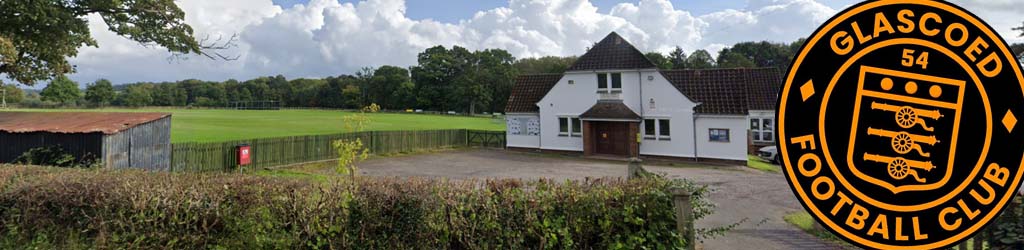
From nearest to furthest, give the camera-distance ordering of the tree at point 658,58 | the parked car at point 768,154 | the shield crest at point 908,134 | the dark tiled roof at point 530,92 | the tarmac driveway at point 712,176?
1. the shield crest at point 908,134
2. the tarmac driveway at point 712,176
3. the parked car at point 768,154
4. the dark tiled roof at point 530,92
5. the tree at point 658,58

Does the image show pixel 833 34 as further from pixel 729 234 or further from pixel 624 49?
pixel 624 49

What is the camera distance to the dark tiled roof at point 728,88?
69.2ft

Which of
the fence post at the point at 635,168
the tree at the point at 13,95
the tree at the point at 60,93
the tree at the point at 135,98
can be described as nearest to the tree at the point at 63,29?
the fence post at the point at 635,168

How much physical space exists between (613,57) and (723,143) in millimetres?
6376

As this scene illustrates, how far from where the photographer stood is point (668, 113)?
21.9 metres

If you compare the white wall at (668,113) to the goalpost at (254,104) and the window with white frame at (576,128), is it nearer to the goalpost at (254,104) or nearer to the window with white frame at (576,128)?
the window with white frame at (576,128)

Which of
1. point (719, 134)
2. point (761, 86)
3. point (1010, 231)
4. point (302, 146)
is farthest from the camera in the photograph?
point (761, 86)

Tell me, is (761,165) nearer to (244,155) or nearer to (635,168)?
(635,168)

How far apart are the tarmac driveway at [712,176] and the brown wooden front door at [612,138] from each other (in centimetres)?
118

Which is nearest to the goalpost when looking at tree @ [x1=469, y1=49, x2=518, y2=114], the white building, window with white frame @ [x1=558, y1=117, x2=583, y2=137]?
tree @ [x1=469, y1=49, x2=518, y2=114]

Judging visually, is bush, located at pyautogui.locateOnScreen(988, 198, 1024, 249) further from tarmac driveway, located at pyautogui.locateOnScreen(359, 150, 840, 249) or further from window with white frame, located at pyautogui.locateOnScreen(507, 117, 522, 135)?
window with white frame, located at pyautogui.locateOnScreen(507, 117, 522, 135)

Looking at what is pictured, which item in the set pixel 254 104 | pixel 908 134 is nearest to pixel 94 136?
pixel 908 134

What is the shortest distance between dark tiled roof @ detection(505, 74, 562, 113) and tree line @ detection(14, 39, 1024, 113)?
102 feet

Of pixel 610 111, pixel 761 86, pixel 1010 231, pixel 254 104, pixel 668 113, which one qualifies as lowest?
pixel 1010 231
